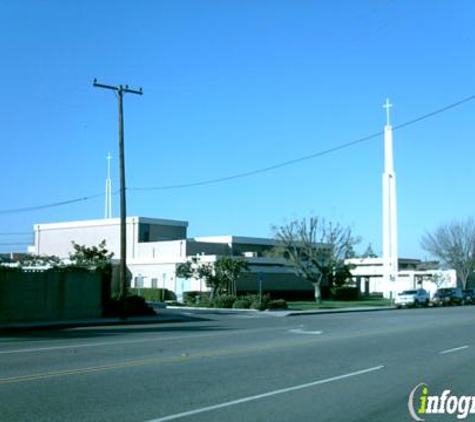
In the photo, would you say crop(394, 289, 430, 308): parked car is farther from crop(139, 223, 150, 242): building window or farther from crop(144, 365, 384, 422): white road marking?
crop(144, 365, 384, 422): white road marking

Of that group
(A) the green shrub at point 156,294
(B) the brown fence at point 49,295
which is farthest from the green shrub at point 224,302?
(B) the brown fence at point 49,295

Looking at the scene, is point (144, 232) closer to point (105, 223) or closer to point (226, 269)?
point (105, 223)

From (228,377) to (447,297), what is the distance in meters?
51.8

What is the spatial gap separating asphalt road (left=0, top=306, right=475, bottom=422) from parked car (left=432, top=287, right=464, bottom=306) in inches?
1572

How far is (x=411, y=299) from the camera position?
55562 mm

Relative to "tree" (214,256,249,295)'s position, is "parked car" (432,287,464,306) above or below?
below

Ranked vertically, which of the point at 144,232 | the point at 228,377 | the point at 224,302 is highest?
the point at 144,232

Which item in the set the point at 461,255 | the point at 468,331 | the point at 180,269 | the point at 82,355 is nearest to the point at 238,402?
the point at 82,355

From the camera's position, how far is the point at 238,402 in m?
10.3

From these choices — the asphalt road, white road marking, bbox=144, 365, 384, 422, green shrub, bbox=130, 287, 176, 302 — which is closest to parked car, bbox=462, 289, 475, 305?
green shrub, bbox=130, 287, 176, 302

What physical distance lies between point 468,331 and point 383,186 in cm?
5030

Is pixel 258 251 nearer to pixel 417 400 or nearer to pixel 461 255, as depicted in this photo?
pixel 461 255

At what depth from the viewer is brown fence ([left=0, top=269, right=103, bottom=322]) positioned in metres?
30.3

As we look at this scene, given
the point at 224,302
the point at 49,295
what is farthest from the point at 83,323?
the point at 224,302
